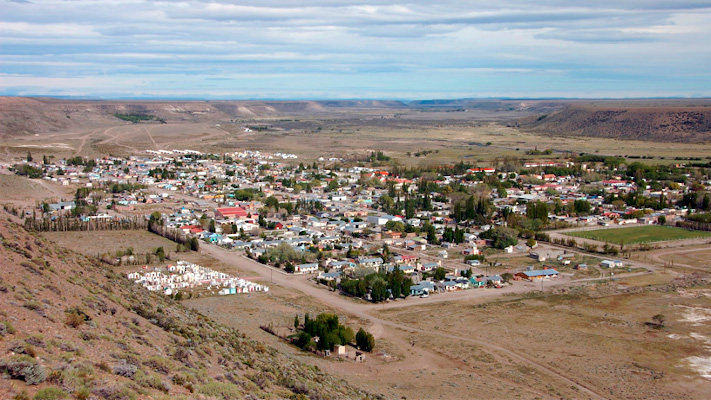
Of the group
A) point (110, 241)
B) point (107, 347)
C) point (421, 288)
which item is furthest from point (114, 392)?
point (110, 241)

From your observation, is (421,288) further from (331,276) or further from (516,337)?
(516,337)

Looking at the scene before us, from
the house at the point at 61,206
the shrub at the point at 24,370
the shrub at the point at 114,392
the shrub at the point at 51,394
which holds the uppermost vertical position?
the shrub at the point at 24,370

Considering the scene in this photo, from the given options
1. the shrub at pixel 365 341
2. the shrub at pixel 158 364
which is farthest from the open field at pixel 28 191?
the shrub at pixel 158 364

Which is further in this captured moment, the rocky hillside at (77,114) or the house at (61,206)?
the rocky hillside at (77,114)

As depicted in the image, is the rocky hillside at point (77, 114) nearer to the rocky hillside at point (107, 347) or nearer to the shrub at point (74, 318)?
the rocky hillside at point (107, 347)

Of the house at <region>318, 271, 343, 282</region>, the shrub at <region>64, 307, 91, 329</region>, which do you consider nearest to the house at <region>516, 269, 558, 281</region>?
the house at <region>318, 271, 343, 282</region>

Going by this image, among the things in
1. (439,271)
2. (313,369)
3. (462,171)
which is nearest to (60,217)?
(439,271)
